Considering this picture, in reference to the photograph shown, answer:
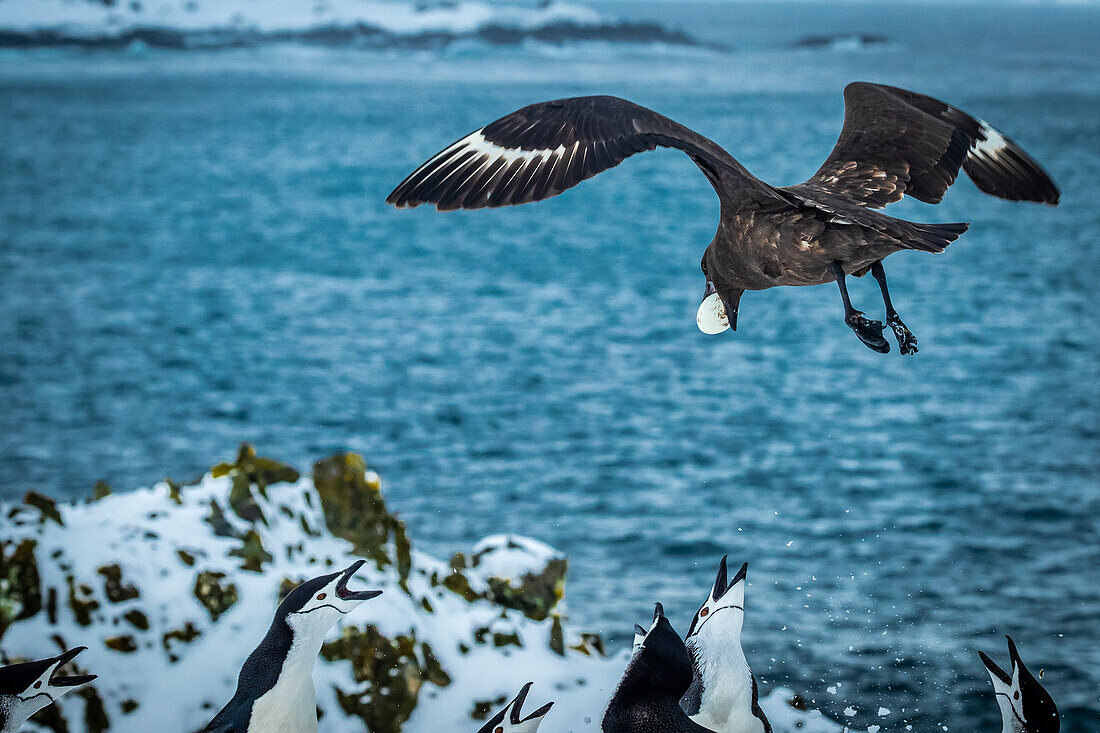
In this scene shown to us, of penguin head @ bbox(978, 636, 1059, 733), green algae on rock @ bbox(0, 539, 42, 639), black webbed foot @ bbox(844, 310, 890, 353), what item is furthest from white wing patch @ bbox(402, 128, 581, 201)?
green algae on rock @ bbox(0, 539, 42, 639)

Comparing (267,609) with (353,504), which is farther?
(353,504)

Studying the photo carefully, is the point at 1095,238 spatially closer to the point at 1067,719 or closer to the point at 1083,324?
the point at 1083,324

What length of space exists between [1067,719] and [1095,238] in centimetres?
2182

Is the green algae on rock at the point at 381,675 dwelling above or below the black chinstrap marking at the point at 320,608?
below

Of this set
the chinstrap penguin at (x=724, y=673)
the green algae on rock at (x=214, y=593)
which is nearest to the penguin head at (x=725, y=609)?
the chinstrap penguin at (x=724, y=673)

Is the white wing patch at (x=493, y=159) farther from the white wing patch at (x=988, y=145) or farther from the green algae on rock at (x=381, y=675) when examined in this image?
the green algae on rock at (x=381, y=675)

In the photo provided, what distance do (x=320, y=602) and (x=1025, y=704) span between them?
2897mm

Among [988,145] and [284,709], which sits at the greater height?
[988,145]

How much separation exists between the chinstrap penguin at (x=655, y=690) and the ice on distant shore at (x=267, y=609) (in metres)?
1.85

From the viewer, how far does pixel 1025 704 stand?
15.3 ft

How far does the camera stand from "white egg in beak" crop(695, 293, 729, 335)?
4148mm

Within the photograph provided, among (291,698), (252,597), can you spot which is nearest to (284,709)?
(291,698)

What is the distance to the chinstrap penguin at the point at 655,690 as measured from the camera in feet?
14.1

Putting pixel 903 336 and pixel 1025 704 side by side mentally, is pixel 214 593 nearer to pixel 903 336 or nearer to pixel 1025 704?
pixel 1025 704
